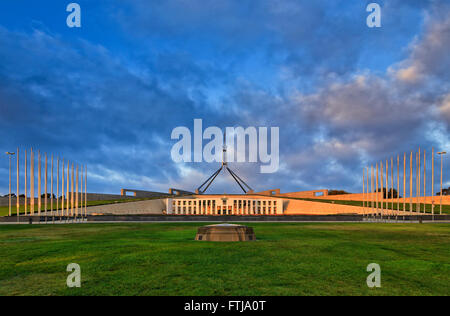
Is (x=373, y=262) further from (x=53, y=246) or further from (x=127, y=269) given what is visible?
(x=53, y=246)

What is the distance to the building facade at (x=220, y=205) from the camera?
7270 cm

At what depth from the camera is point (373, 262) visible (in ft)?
31.9

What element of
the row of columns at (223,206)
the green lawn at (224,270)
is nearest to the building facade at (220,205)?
the row of columns at (223,206)

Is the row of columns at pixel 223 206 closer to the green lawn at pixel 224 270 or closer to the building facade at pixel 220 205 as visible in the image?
the building facade at pixel 220 205

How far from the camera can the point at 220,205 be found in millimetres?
72188

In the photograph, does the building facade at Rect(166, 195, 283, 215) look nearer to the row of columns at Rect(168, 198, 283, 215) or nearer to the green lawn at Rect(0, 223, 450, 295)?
the row of columns at Rect(168, 198, 283, 215)

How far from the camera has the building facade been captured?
239 ft

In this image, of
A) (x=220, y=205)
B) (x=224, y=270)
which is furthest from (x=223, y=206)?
(x=224, y=270)

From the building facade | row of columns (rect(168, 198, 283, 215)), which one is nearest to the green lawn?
the building facade

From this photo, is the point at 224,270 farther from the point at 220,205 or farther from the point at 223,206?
the point at 223,206

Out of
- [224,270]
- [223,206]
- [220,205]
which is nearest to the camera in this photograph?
[224,270]

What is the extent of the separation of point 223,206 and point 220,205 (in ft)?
3.94
